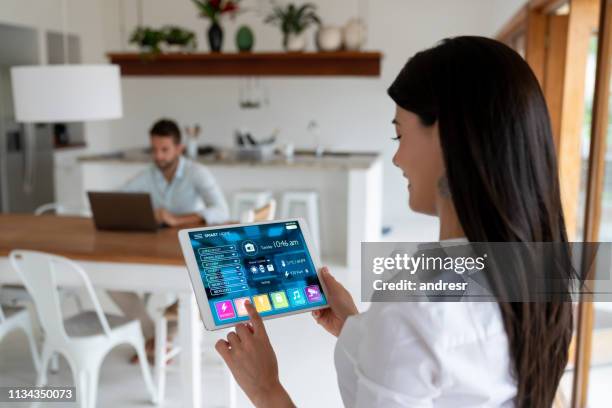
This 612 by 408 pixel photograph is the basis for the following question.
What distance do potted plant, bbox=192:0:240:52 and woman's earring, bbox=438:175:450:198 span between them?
4.78 m

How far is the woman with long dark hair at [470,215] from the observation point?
726 millimetres

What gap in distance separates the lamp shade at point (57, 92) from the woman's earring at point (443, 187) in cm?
235

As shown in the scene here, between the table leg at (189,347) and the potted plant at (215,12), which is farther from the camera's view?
the potted plant at (215,12)

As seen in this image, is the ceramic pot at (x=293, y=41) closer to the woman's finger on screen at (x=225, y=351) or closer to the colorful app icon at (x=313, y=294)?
the colorful app icon at (x=313, y=294)

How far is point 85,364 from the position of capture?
252 centimetres

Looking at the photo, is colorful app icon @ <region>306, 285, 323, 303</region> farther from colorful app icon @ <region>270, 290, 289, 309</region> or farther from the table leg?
the table leg

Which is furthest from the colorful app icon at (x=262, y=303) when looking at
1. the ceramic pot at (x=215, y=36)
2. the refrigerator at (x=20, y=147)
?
the refrigerator at (x=20, y=147)

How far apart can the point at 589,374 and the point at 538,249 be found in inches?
76.6

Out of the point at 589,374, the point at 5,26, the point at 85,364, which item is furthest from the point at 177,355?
the point at 5,26

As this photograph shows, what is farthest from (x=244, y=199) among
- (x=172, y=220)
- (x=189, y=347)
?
(x=189, y=347)

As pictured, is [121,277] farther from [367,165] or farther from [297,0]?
[297,0]

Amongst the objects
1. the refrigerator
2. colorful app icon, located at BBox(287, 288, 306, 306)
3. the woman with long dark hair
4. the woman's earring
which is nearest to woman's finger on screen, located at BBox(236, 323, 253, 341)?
colorful app icon, located at BBox(287, 288, 306, 306)

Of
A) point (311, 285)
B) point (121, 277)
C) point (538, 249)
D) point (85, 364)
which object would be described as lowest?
point (85, 364)

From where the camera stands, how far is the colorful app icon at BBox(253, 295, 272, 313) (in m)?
1.08
